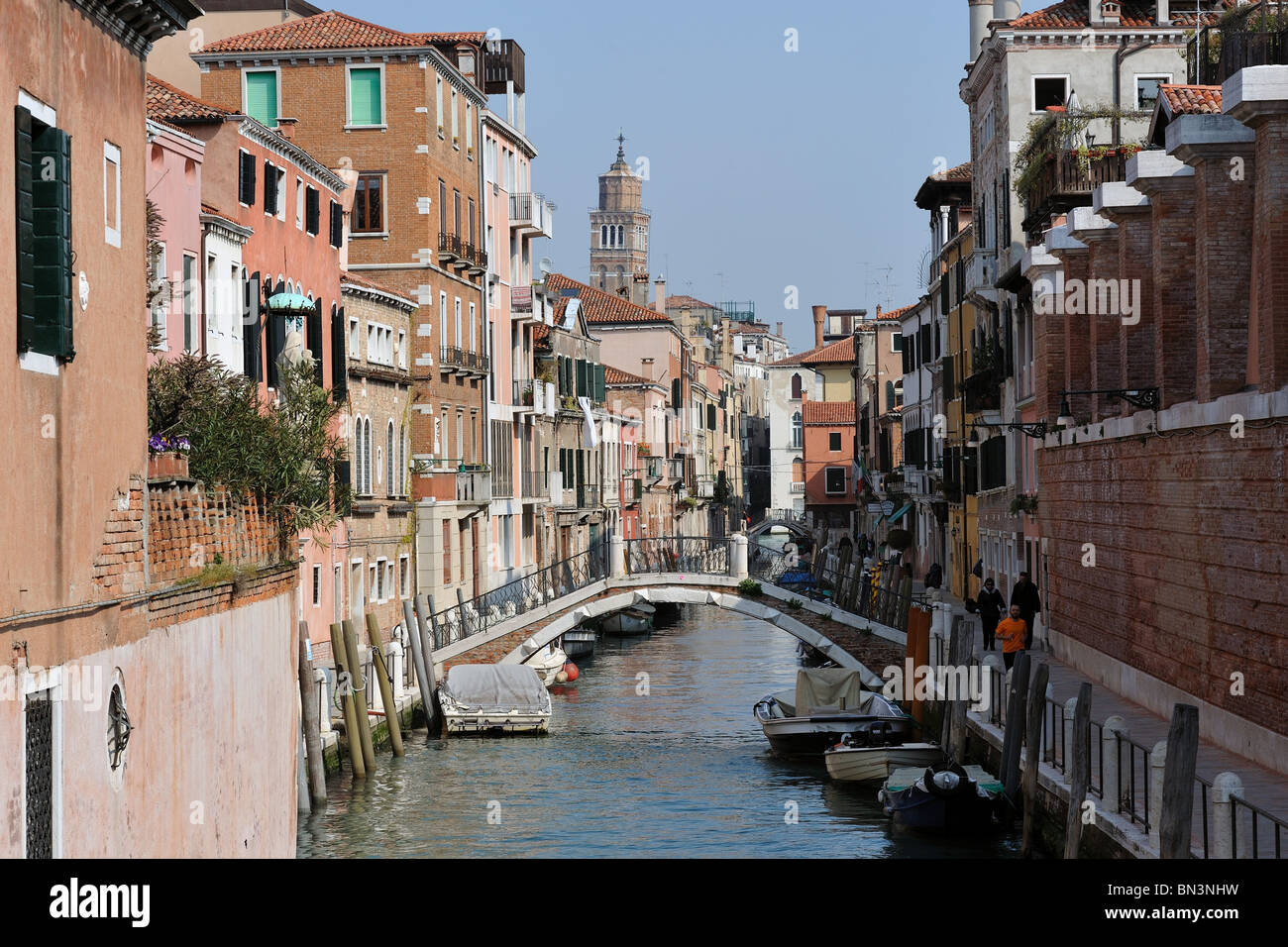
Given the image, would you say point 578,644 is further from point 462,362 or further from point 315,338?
point 315,338

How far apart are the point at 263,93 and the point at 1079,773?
23845mm

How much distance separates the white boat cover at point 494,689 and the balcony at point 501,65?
15.7 metres

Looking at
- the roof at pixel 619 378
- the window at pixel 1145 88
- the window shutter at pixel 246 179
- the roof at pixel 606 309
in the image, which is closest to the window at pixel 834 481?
the roof at pixel 606 309

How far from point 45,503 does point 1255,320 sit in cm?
1091

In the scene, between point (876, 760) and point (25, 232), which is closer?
point (25, 232)

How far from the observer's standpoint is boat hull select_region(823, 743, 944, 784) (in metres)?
22.8

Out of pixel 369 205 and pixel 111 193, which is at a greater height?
pixel 369 205

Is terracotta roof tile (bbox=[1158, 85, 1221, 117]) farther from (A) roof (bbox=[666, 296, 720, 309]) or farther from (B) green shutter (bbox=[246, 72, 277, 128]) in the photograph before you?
(A) roof (bbox=[666, 296, 720, 309])

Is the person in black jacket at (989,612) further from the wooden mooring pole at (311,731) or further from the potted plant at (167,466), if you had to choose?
the potted plant at (167,466)

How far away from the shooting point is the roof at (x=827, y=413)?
2968 inches

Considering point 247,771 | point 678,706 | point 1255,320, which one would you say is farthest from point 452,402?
point 247,771

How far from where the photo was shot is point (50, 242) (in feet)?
26.0

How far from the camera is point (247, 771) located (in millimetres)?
11445

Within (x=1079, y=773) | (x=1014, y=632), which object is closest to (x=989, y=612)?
(x=1014, y=632)
